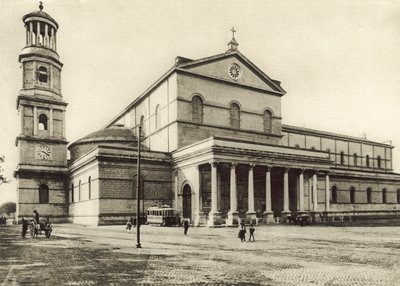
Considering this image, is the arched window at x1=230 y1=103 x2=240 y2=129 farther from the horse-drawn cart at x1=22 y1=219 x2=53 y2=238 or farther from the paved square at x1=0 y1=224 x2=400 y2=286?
the paved square at x1=0 y1=224 x2=400 y2=286

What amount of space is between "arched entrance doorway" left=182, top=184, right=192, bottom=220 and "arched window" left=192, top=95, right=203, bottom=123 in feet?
23.7

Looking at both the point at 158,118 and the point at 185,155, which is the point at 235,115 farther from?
the point at 185,155

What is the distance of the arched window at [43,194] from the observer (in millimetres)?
47084

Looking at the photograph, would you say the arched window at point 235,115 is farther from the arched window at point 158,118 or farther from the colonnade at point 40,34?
the colonnade at point 40,34

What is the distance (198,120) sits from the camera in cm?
4131

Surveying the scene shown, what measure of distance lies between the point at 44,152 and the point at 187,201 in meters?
19.8

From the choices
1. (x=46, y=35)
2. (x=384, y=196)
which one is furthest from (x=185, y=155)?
(x=384, y=196)

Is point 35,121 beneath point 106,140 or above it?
above

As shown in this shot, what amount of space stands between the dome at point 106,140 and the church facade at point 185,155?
134mm

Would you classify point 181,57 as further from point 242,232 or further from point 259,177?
point 242,232

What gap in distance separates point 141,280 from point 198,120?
31.7 m

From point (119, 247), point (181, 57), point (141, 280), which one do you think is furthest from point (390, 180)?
point (141, 280)

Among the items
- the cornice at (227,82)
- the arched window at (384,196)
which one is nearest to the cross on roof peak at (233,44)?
the cornice at (227,82)

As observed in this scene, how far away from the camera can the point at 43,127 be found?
48281mm
